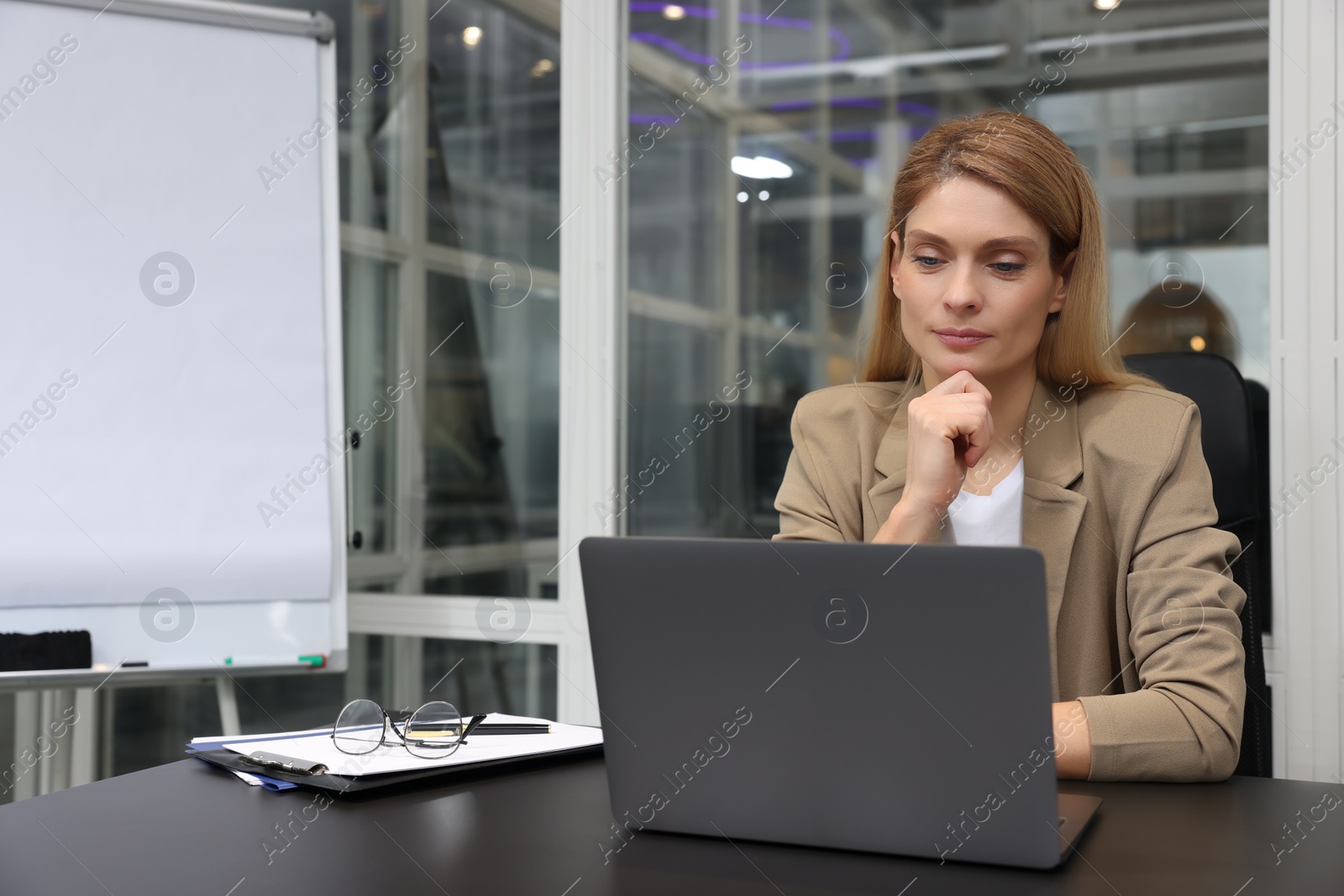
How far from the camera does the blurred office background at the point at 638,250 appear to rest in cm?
227

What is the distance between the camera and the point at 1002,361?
1.37 metres

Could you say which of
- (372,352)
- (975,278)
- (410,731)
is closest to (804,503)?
(975,278)

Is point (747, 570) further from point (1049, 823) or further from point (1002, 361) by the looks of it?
point (1002, 361)

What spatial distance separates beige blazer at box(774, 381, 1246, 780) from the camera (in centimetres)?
101

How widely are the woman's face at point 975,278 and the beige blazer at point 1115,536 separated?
0.11 meters

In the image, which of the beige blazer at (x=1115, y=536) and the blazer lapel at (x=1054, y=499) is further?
the blazer lapel at (x=1054, y=499)

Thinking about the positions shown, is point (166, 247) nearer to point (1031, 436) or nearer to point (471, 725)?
point (471, 725)

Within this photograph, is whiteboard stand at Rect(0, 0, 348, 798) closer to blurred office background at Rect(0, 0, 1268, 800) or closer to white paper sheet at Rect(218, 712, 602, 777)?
blurred office background at Rect(0, 0, 1268, 800)

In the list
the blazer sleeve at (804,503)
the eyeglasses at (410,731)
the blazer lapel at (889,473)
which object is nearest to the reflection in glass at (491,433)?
the blazer sleeve at (804,503)

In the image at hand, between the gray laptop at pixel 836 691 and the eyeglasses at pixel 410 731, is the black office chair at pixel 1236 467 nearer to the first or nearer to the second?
the gray laptop at pixel 836 691

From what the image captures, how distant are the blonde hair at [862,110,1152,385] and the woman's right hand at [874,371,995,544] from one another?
0.74 ft

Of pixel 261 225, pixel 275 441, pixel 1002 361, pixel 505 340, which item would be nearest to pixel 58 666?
pixel 275 441

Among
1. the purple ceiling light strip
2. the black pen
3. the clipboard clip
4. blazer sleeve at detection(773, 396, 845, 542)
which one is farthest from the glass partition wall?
the clipboard clip

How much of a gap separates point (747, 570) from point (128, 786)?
1.99 ft
